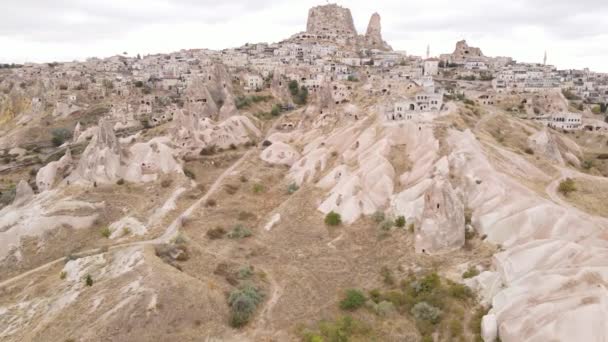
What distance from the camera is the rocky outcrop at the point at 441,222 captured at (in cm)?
3669

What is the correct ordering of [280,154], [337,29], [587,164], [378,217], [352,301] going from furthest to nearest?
1. [337,29]
2. [280,154]
3. [587,164]
4. [378,217]
5. [352,301]

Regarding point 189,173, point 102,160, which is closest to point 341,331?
point 189,173

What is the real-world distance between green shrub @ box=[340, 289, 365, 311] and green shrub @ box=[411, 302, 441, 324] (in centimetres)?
377

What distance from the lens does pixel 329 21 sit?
599ft

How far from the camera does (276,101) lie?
102 metres

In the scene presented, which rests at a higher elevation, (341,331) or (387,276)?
(387,276)

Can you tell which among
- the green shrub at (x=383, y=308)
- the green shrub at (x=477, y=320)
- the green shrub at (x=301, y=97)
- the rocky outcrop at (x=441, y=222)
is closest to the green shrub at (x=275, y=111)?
the green shrub at (x=301, y=97)

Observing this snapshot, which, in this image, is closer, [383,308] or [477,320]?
[477,320]

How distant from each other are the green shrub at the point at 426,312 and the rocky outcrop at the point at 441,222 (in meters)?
7.62

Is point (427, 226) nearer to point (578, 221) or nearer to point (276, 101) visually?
point (578, 221)

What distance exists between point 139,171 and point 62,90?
93.9m

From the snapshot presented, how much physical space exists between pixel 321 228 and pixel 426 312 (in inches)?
660

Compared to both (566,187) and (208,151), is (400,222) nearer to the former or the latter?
(566,187)

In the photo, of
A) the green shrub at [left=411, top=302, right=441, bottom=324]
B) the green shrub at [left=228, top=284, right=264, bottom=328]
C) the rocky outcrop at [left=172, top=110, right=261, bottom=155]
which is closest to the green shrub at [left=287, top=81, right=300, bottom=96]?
the rocky outcrop at [left=172, top=110, right=261, bottom=155]
